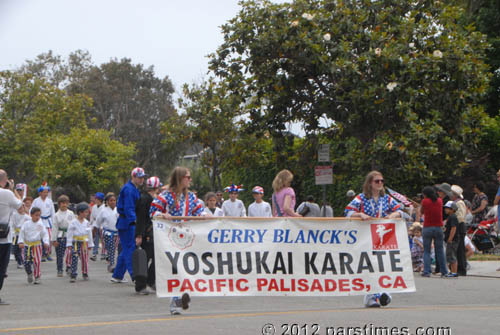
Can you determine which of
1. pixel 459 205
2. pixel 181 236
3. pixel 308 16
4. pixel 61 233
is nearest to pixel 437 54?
pixel 308 16

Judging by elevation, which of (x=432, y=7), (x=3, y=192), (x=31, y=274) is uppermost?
(x=432, y=7)

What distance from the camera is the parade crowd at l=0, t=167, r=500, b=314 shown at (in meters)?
10.2

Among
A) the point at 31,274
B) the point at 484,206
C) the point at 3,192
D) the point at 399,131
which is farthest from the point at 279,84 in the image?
the point at 3,192

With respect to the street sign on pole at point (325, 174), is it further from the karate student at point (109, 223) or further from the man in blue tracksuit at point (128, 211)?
the man in blue tracksuit at point (128, 211)

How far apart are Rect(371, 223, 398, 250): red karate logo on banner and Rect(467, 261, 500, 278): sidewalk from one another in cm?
614

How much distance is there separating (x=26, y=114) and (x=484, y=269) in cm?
4213

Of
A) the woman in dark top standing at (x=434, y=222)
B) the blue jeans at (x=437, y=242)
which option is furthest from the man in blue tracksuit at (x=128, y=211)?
the blue jeans at (x=437, y=242)

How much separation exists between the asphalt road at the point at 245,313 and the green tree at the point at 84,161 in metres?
41.4

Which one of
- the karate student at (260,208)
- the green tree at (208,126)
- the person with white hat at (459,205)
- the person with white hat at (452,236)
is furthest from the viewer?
the green tree at (208,126)

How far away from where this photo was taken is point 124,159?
5700cm

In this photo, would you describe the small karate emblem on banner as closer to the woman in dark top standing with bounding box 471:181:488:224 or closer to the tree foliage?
the woman in dark top standing with bounding box 471:181:488:224

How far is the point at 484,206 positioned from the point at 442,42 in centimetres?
485

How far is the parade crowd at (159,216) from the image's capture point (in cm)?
1020

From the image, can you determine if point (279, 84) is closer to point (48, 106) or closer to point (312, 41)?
point (312, 41)
